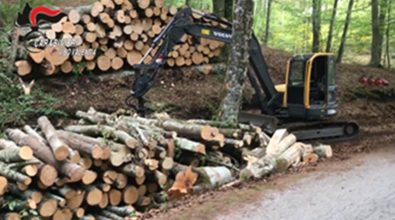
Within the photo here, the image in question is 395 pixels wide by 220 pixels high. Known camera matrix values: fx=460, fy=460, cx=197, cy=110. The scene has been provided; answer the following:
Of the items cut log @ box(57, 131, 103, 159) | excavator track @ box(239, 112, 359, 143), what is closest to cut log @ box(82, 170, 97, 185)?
cut log @ box(57, 131, 103, 159)

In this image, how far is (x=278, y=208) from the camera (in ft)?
19.9

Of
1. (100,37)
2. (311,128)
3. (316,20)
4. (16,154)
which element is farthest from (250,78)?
(316,20)

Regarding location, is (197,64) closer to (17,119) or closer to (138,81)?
(138,81)

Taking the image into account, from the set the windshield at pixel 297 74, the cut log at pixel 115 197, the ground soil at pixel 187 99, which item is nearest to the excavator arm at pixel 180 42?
the windshield at pixel 297 74

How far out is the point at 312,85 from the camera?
11.1 metres

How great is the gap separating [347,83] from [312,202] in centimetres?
1058

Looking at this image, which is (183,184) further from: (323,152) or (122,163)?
(323,152)

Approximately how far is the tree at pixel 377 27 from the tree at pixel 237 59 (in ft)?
37.8

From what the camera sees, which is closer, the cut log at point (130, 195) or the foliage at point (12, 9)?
the cut log at point (130, 195)

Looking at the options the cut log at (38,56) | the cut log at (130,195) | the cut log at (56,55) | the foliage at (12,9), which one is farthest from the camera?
the foliage at (12,9)

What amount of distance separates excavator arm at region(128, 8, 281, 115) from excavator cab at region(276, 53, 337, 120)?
19.9 inches

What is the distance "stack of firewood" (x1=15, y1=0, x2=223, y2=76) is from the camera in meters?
10.0

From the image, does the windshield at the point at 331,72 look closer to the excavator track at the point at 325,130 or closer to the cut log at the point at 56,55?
the excavator track at the point at 325,130

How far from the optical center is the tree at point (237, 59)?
8.64 m
